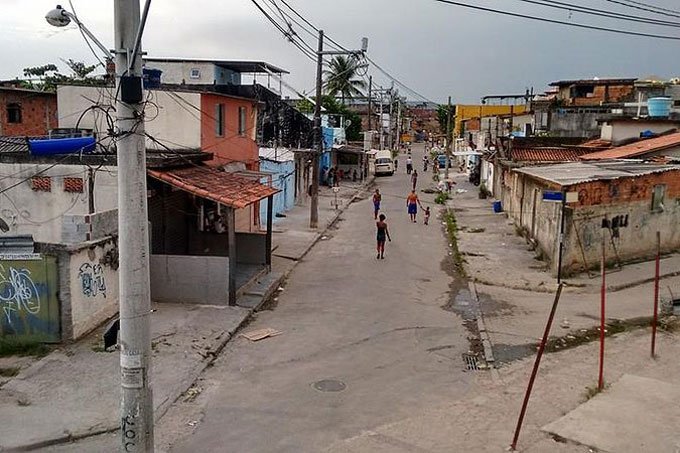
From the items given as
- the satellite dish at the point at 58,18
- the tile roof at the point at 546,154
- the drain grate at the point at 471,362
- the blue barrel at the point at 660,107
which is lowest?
the drain grate at the point at 471,362

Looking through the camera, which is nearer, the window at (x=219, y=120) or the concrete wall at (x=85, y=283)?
the concrete wall at (x=85, y=283)

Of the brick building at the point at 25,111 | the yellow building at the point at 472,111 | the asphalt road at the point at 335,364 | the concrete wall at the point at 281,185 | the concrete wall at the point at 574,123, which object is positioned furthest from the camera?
the yellow building at the point at 472,111

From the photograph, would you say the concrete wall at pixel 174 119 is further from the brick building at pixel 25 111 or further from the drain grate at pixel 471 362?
the drain grate at pixel 471 362

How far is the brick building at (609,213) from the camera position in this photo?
59.4 feet

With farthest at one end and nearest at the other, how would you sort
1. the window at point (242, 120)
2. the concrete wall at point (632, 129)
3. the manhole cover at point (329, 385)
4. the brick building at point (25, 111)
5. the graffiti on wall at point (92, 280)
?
the concrete wall at point (632, 129) → the brick building at point (25, 111) → the window at point (242, 120) → the graffiti on wall at point (92, 280) → the manhole cover at point (329, 385)

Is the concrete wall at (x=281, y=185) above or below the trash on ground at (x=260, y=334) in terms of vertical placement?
above

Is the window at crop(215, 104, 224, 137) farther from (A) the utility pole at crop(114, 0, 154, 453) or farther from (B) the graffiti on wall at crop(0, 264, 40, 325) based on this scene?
(A) the utility pole at crop(114, 0, 154, 453)

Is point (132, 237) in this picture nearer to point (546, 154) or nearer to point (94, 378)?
point (94, 378)

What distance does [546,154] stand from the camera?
33.0 metres

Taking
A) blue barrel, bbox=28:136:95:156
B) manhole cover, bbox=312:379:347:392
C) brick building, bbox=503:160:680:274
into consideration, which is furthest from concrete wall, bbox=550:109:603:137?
manhole cover, bbox=312:379:347:392

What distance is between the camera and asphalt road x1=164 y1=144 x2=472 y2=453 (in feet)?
→ 29.6

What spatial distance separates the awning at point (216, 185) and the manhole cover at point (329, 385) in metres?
5.01

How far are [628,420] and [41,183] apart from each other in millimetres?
13438

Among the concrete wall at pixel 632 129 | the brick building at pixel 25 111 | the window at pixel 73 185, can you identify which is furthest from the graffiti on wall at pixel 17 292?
the concrete wall at pixel 632 129
